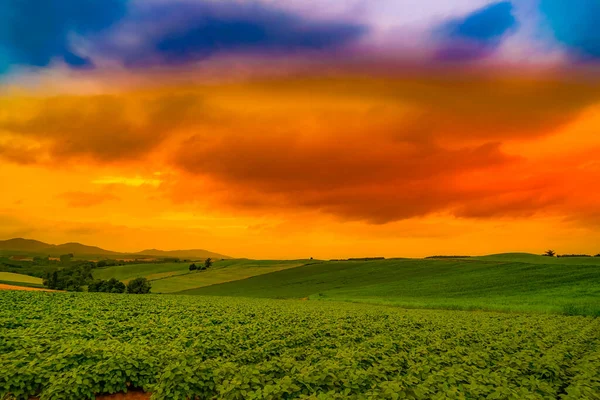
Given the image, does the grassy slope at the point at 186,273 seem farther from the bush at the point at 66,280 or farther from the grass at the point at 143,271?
the bush at the point at 66,280

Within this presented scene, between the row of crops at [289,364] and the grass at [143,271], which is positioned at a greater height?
the row of crops at [289,364]

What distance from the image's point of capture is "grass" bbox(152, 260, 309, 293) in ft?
343

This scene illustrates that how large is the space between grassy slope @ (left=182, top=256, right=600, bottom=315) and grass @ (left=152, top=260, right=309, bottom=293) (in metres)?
7.64

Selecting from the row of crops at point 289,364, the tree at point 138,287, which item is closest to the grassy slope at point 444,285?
the tree at point 138,287

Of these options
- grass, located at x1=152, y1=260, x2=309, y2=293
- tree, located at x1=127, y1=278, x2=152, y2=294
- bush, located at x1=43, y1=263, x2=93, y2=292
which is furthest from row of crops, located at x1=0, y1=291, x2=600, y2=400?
grass, located at x1=152, y1=260, x2=309, y2=293

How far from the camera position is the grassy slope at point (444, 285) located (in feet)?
176

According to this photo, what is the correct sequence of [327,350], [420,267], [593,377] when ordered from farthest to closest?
[420,267] → [327,350] → [593,377]

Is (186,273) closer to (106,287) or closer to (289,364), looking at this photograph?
(106,287)

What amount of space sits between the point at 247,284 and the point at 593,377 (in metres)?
95.1

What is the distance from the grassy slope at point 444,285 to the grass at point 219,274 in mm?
7636

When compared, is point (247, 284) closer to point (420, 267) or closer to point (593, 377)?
point (420, 267)

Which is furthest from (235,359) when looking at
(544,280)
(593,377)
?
(544,280)

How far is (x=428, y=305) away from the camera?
5416 centimetres

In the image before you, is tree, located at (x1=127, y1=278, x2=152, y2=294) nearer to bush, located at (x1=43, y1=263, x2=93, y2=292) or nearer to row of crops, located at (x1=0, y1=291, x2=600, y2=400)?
bush, located at (x1=43, y1=263, x2=93, y2=292)
